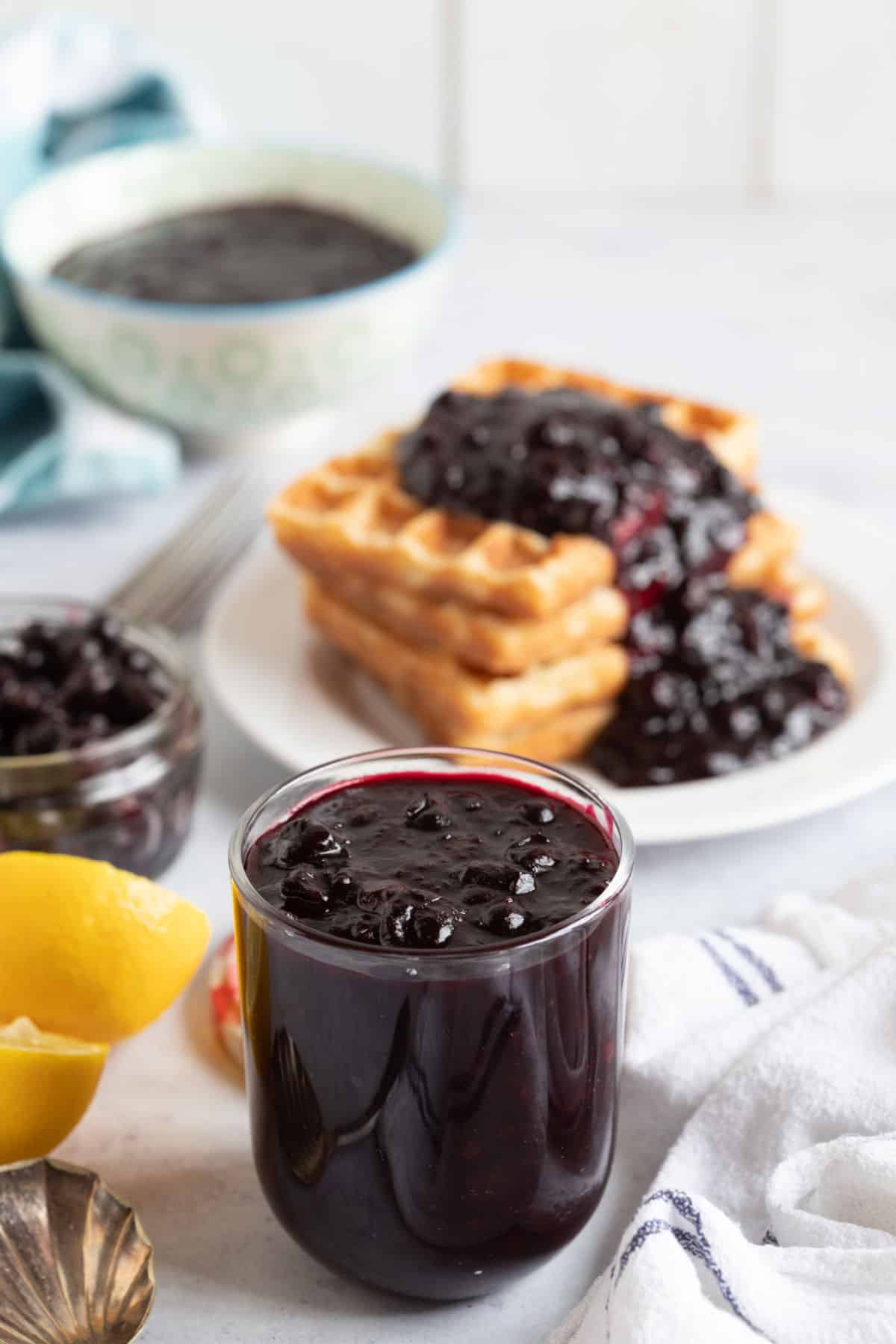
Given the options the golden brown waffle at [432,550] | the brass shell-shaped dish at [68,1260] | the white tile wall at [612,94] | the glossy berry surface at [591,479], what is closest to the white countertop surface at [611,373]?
the brass shell-shaped dish at [68,1260]

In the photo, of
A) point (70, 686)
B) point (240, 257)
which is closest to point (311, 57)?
point (240, 257)

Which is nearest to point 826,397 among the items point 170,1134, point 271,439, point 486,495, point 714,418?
point 714,418

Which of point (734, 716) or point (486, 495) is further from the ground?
point (486, 495)

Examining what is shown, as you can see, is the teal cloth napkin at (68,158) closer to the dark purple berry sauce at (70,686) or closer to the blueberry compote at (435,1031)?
the dark purple berry sauce at (70,686)

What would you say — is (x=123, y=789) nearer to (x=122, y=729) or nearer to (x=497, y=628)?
(x=122, y=729)

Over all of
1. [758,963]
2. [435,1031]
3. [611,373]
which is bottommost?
[611,373]

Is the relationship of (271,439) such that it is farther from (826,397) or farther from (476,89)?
(476,89)
